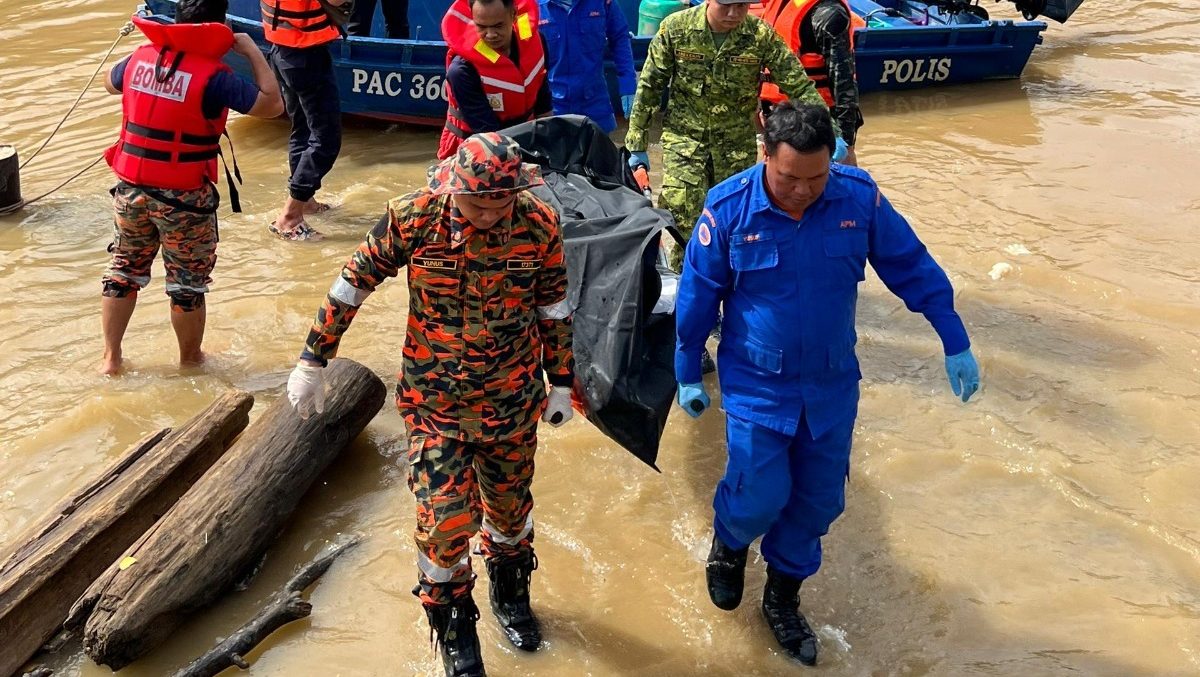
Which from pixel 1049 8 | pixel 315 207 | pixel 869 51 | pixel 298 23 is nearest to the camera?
pixel 298 23

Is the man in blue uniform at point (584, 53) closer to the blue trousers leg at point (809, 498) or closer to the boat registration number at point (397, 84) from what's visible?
the blue trousers leg at point (809, 498)

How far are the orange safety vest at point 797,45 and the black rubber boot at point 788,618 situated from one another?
297 cm

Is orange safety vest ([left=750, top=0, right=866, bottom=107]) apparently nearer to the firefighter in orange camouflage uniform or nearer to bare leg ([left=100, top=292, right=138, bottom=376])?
the firefighter in orange camouflage uniform

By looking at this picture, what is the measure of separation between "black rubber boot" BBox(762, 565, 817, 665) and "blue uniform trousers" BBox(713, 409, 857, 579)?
0.14 meters

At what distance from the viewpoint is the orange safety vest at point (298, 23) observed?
6938 millimetres

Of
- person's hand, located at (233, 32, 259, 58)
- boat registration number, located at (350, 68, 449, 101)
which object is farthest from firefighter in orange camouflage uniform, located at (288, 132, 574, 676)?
boat registration number, located at (350, 68, 449, 101)

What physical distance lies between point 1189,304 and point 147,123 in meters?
6.03

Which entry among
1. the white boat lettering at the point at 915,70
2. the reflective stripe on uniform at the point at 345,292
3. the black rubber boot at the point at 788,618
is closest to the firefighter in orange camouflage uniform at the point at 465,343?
the reflective stripe on uniform at the point at 345,292

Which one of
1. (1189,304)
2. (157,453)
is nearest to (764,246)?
(157,453)

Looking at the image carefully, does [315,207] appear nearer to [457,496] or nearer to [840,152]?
[840,152]

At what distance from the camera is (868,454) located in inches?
203

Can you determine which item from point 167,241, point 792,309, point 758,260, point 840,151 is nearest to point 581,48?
point 840,151

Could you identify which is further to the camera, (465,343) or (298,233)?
(298,233)

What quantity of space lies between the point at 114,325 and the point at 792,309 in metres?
3.76
